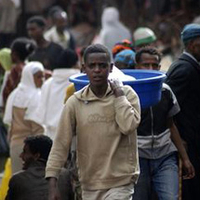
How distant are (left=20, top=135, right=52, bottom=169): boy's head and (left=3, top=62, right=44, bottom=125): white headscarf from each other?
69.6 inches

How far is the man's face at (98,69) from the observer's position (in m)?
6.13

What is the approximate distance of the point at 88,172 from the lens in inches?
245

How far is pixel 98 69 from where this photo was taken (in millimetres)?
6117

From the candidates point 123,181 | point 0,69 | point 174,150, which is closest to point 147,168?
point 174,150

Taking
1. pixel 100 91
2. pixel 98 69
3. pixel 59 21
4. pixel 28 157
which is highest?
pixel 98 69

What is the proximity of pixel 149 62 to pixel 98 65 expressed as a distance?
5.79 feet

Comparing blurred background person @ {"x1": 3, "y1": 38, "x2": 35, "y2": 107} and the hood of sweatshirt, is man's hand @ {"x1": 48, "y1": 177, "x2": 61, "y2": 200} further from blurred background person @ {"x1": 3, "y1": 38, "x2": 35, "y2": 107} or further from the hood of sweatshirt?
blurred background person @ {"x1": 3, "y1": 38, "x2": 35, "y2": 107}

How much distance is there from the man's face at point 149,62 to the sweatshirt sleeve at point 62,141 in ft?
5.69

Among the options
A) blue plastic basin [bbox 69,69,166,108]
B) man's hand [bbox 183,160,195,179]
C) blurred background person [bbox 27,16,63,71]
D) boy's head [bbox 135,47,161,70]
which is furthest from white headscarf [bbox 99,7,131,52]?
blue plastic basin [bbox 69,69,166,108]

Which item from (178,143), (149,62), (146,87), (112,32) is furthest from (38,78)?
(112,32)

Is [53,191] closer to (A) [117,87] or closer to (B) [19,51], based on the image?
(A) [117,87]

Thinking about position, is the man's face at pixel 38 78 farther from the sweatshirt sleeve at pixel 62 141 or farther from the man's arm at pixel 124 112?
the man's arm at pixel 124 112

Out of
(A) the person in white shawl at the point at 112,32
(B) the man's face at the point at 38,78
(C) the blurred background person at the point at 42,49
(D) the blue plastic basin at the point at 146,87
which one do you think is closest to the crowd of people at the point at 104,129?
(B) the man's face at the point at 38,78

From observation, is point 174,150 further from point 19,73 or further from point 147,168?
point 19,73
